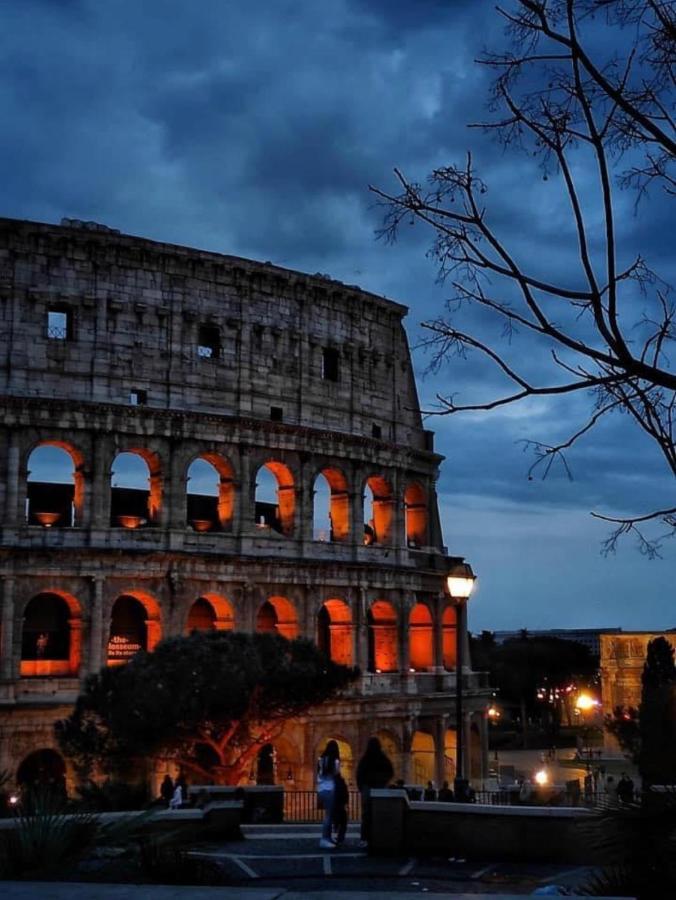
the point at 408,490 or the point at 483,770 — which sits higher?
the point at 408,490

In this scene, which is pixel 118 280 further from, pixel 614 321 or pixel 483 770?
pixel 614 321

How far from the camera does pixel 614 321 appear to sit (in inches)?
299

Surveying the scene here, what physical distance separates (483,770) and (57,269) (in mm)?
23123

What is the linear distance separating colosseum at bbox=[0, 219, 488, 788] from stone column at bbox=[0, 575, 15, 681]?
5 centimetres

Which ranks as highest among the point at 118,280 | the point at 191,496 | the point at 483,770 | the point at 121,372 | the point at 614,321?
the point at 118,280

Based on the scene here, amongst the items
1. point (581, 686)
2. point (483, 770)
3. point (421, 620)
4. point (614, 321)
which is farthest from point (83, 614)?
point (581, 686)

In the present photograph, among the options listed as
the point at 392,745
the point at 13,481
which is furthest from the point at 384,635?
the point at 13,481

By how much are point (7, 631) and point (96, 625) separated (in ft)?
8.11

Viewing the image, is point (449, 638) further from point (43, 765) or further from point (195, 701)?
point (195, 701)

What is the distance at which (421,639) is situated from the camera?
40375 mm

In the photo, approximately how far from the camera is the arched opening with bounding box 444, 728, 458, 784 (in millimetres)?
39250

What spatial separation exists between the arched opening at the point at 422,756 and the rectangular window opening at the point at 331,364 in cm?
1256

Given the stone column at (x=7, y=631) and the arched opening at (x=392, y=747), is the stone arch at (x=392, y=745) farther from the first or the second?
the stone column at (x=7, y=631)

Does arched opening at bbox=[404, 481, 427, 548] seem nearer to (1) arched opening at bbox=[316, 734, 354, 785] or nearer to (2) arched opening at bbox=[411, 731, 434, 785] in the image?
(2) arched opening at bbox=[411, 731, 434, 785]
